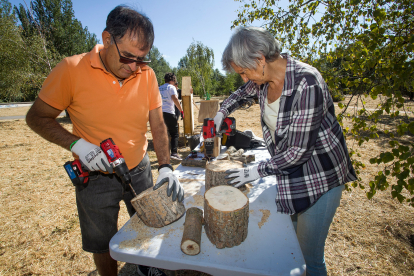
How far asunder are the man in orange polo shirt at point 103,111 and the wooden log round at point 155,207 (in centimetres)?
7

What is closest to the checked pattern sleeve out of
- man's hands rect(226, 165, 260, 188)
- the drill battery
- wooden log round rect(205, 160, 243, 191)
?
man's hands rect(226, 165, 260, 188)

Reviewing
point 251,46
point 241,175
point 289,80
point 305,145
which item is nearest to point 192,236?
point 241,175

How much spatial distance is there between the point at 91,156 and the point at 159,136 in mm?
671

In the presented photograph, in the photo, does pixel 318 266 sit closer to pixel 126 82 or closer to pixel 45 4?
pixel 126 82

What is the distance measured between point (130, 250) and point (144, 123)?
0.99 metres

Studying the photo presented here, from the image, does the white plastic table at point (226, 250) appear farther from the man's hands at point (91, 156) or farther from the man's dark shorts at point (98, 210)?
the man's hands at point (91, 156)

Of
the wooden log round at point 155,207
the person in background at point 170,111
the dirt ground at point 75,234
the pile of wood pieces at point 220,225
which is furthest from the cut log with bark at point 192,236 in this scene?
the person in background at point 170,111

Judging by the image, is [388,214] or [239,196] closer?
[239,196]

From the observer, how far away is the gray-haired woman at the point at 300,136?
4.05 feet

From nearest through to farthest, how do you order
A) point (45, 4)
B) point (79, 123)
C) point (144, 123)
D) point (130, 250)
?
1. point (130, 250)
2. point (79, 123)
3. point (144, 123)
4. point (45, 4)

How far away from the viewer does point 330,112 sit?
1373 millimetres

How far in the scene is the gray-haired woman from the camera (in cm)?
123

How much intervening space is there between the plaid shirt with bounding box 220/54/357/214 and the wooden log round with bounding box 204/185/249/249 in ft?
1.07

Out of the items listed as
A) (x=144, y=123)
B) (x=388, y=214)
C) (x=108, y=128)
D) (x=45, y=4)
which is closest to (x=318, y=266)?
(x=144, y=123)
